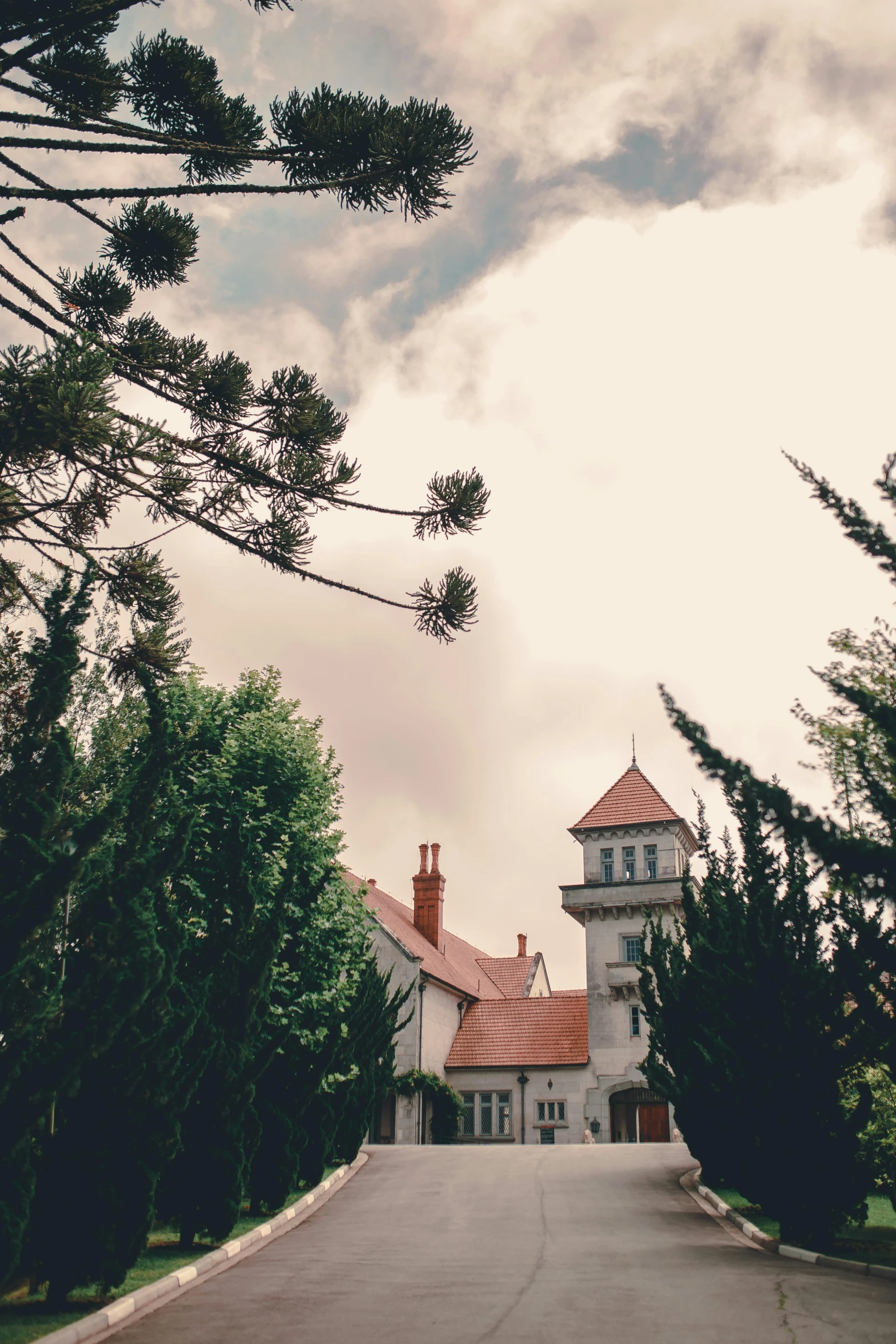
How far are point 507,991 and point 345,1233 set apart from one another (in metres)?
41.0

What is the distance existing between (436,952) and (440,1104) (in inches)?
310

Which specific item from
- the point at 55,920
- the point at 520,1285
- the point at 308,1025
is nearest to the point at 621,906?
the point at 308,1025

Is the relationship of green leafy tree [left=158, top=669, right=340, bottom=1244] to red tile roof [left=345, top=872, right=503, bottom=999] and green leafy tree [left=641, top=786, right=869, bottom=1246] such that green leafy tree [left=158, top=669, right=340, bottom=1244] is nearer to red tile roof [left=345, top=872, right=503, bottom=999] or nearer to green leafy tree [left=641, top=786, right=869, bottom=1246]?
green leafy tree [left=641, top=786, right=869, bottom=1246]

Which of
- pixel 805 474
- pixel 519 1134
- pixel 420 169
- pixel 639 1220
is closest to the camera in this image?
pixel 805 474

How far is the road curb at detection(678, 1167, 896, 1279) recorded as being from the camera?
456 inches

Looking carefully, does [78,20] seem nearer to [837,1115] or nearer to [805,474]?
[805,474]

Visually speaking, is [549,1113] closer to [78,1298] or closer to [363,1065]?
[363,1065]

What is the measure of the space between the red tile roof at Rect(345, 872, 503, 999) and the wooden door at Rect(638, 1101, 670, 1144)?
29.4ft

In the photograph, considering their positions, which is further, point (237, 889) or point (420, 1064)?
point (420, 1064)

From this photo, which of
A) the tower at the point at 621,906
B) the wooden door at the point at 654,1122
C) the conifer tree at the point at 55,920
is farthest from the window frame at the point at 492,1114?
the conifer tree at the point at 55,920

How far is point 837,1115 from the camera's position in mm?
13695

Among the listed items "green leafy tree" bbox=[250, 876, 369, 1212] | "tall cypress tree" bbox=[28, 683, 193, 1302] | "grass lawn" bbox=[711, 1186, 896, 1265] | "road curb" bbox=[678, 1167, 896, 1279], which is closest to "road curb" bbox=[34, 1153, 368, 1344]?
"tall cypress tree" bbox=[28, 683, 193, 1302]

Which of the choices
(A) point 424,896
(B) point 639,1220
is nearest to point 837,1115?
(B) point 639,1220

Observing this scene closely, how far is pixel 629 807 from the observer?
1652 inches
